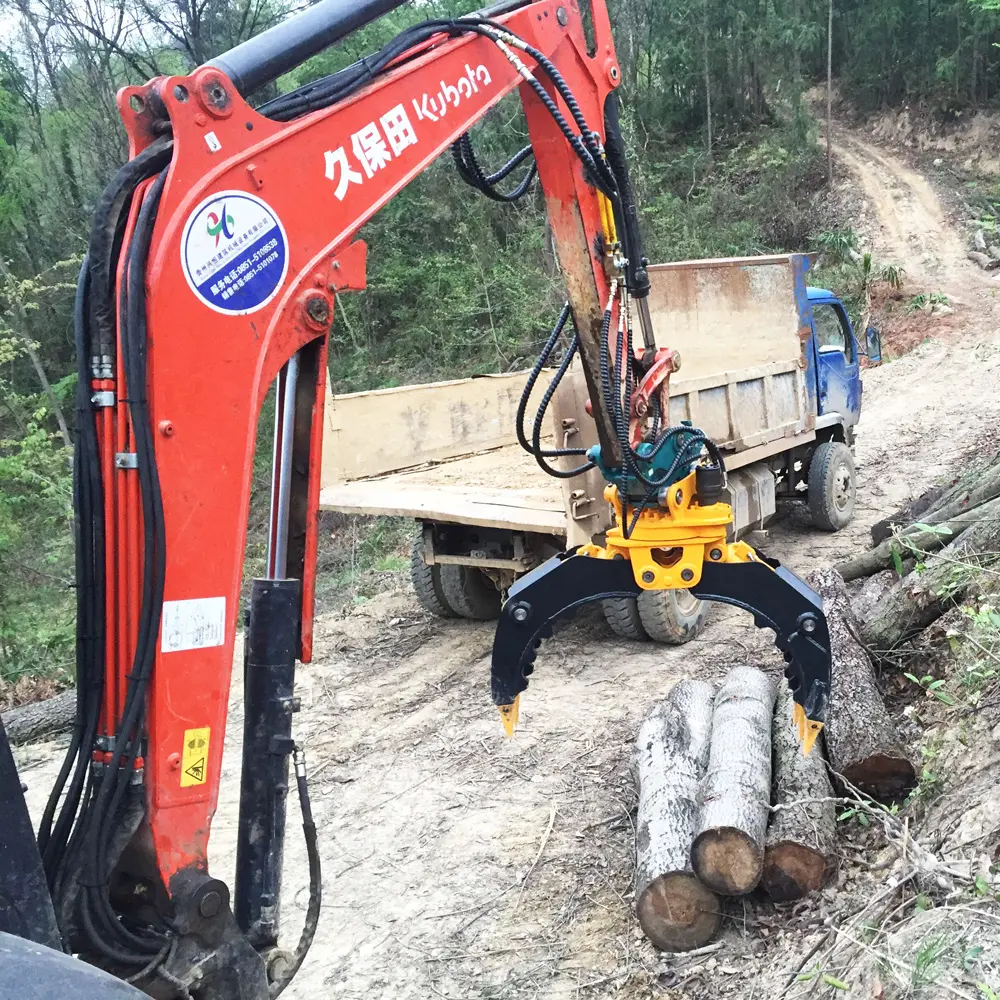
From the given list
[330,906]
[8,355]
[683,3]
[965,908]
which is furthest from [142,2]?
[965,908]

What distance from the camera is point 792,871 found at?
3760 mm

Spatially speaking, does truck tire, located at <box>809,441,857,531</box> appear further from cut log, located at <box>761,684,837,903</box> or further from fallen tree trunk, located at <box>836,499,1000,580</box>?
cut log, located at <box>761,684,837,903</box>

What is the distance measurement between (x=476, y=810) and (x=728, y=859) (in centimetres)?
169

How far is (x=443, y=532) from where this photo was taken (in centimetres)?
720

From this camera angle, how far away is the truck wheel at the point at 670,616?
6.66 m

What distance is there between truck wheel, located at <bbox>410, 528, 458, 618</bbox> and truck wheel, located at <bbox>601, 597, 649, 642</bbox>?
142cm

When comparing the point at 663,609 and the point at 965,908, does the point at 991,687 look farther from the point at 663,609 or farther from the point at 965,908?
the point at 663,609

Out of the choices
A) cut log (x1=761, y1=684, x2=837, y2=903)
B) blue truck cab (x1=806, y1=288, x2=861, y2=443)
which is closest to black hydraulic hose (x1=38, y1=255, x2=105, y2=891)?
Answer: cut log (x1=761, y1=684, x2=837, y2=903)

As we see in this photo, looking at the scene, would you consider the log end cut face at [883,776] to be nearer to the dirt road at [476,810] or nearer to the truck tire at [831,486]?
the dirt road at [476,810]

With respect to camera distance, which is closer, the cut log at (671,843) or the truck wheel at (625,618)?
the cut log at (671,843)

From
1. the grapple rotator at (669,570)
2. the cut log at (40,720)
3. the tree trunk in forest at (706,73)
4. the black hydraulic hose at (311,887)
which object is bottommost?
the cut log at (40,720)

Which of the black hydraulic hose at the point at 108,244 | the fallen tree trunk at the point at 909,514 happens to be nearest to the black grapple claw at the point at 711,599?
the black hydraulic hose at the point at 108,244

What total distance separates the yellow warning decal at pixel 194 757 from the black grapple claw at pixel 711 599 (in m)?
1.31

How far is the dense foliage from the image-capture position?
20719 mm
